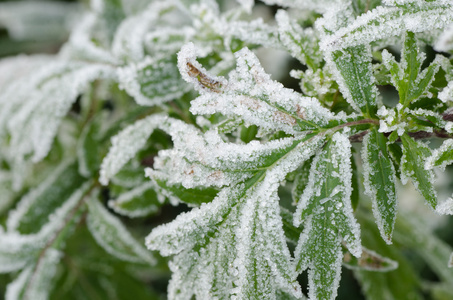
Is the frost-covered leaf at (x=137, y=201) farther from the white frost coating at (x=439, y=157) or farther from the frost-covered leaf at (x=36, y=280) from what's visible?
the white frost coating at (x=439, y=157)

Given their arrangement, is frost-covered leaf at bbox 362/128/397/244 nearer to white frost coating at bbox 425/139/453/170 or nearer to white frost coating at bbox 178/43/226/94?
white frost coating at bbox 425/139/453/170

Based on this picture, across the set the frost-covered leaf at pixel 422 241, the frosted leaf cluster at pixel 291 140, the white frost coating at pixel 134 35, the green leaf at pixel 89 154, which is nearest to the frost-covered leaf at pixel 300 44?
the frosted leaf cluster at pixel 291 140

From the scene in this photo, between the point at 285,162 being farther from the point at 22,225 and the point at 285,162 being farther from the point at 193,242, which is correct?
the point at 22,225

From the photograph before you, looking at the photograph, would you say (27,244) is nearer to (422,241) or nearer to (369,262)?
(369,262)

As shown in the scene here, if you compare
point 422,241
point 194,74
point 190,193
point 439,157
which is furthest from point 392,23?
point 422,241

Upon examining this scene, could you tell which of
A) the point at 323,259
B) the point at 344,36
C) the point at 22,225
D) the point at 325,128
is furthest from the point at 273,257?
the point at 22,225
